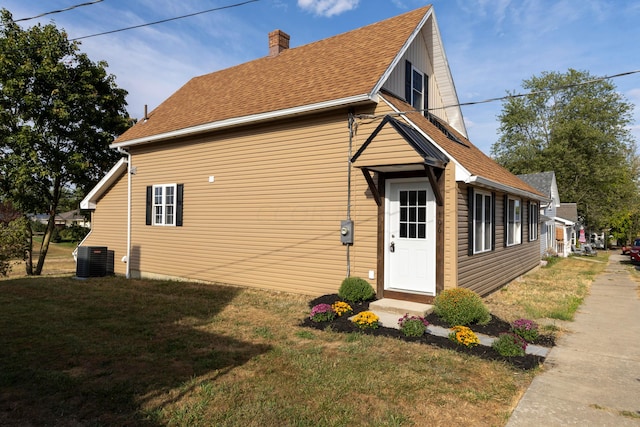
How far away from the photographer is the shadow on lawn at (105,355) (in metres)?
3.73

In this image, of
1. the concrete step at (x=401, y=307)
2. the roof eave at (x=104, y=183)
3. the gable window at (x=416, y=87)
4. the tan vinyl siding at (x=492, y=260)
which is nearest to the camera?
the concrete step at (x=401, y=307)

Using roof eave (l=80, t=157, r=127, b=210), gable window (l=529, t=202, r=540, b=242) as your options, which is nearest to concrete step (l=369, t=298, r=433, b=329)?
gable window (l=529, t=202, r=540, b=242)

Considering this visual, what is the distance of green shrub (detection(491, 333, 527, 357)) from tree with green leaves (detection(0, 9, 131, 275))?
607 inches

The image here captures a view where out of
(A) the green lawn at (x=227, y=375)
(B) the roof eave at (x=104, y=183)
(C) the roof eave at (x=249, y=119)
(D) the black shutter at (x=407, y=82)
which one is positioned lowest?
(A) the green lawn at (x=227, y=375)

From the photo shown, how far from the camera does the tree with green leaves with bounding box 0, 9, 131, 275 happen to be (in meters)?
14.0

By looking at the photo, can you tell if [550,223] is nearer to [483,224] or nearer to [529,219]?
[529,219]

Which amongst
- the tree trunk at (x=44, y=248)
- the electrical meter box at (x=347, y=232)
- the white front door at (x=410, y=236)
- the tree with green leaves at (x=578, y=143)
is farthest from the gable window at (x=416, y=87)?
the tree with green leaves at (x=578, y=143)

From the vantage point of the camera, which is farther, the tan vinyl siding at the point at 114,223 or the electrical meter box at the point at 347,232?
the tan vinyl siding at the point at 114,223

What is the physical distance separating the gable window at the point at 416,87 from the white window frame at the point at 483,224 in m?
2.96

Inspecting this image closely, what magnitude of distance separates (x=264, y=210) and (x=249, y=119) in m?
2.36

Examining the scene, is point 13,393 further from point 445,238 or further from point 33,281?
point 33,281

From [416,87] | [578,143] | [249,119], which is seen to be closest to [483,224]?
[416,87]

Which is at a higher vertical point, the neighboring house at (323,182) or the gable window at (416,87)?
the gable window at (416,87)

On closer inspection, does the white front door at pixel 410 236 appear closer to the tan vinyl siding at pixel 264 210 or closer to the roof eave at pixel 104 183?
the tan vinyl siding at pixel 264 210
